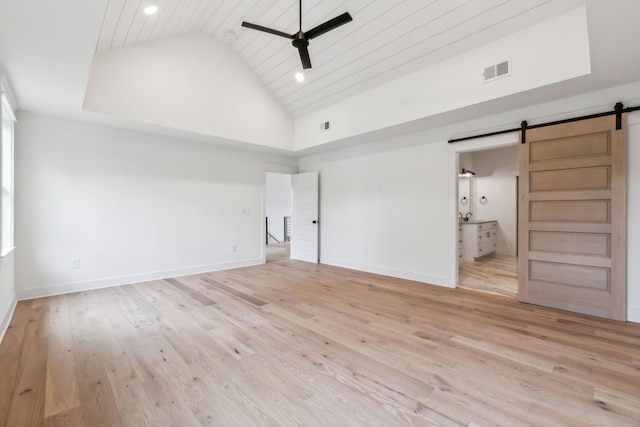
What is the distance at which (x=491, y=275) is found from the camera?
5.10 meters

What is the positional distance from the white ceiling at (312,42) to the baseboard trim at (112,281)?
93.6 inches

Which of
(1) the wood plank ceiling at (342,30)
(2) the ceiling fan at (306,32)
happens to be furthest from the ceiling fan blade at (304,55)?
(1) the wood plank ceiling at (342,30)

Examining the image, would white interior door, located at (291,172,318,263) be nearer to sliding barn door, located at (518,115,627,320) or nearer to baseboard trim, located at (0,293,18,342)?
sliding barn door, located at (518,115,627,320)

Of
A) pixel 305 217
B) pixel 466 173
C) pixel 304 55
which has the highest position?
pixel 304 55

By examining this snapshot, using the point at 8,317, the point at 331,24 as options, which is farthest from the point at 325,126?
the point at 8,317

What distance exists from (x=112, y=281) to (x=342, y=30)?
504 cm

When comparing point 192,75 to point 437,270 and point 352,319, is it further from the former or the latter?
point 437,270

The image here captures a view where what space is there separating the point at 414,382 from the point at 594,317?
2647 millimetres

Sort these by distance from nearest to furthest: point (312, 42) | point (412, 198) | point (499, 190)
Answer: point (312, 42), point (412, 198), point (499, 190)

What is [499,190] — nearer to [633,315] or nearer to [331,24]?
[633,315]

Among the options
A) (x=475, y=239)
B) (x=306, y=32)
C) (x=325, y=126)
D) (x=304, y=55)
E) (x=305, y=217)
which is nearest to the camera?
(x=306, y=32)

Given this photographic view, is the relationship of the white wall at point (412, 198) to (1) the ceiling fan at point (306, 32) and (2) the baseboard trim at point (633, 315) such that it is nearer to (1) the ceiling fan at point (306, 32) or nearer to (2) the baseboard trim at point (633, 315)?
(2) the baseboard trim at point (633, 315)

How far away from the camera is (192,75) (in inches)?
179

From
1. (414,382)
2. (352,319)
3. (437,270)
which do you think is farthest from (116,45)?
(437,270)
